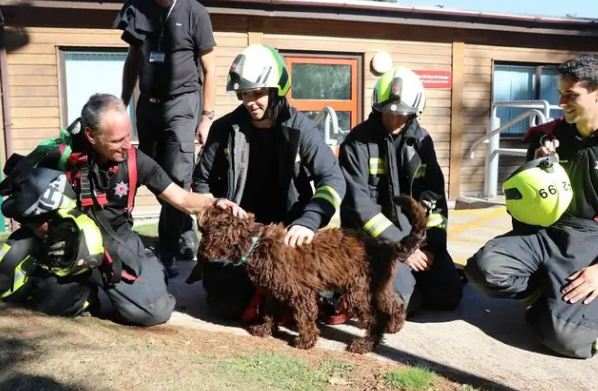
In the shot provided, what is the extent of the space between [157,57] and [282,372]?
10.1 ft

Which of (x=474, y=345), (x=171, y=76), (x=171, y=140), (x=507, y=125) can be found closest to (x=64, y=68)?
(x=171, y=76)

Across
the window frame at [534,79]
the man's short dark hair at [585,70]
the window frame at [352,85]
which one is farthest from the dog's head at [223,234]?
the window frame at [534,79]

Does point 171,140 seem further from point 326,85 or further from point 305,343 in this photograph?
point 326,85

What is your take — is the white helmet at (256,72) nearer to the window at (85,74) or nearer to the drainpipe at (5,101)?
the window at (85,74)

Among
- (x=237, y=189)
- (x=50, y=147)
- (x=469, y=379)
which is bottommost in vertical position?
(x=469, y=379)

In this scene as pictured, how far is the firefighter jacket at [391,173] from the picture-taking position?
171 inches

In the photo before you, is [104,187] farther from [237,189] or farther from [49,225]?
[237,189]

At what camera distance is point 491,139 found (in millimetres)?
10180

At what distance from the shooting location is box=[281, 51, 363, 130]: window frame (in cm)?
1019

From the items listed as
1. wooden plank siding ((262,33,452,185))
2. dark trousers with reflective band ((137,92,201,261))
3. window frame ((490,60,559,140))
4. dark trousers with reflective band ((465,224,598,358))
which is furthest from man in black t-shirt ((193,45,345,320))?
window frame ((490,60,559,140))

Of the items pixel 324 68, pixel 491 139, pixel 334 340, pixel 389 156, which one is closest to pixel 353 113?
pixel 324 68

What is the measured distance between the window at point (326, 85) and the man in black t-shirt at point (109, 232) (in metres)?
6.47

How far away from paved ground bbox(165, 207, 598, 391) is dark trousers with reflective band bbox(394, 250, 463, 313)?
0.26ft

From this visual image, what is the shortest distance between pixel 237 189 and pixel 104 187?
2.84 feet
